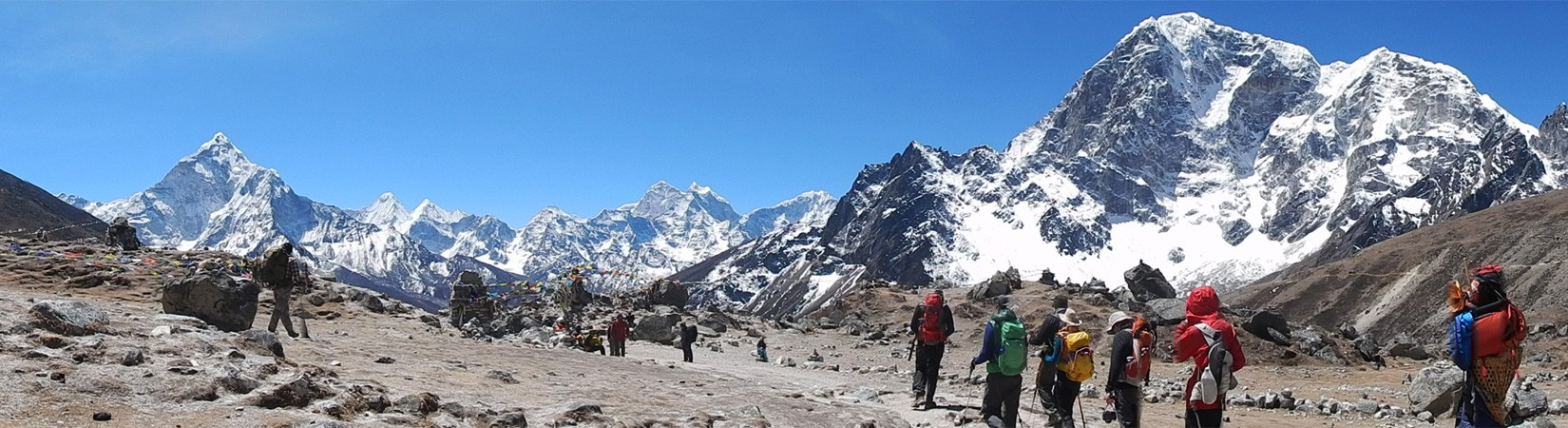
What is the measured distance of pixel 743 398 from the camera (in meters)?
15.7

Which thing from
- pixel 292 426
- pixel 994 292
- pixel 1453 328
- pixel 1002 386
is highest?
pixel 994 292

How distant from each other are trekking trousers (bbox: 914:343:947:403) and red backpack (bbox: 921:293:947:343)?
0.44 feet

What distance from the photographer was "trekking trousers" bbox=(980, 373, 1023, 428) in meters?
13.2

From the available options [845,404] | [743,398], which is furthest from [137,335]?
[845,404]

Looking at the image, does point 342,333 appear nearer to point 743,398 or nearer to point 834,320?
point 743,398

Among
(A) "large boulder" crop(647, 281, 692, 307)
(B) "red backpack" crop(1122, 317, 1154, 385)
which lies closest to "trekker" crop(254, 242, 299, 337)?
(B) "red backpack" crop(1122, 317, 1154, 385)

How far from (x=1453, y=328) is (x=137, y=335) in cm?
1556

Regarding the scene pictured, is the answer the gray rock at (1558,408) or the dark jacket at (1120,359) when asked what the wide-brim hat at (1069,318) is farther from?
the gray rock at (1558,408)

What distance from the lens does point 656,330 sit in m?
39.4

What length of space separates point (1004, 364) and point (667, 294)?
45017 mm

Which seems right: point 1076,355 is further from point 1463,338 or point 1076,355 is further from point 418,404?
point 418,404

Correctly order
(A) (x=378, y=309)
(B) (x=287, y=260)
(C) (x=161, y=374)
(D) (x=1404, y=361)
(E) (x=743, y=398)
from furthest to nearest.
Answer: (D) (x=1404, y=361), (A) (x=378, y=309), (B) (x=287, y=260), (E) (x=743, y=398), (C) (x=161, y=374)

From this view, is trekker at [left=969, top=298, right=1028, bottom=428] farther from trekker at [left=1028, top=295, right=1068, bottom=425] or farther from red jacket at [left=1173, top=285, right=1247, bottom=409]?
red jacket at [left=1173, top=285, right=1247, bottom=409]

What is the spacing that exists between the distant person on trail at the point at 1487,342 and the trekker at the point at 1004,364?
5105 mm
